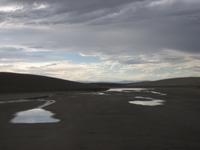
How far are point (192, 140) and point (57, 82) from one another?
191 feet

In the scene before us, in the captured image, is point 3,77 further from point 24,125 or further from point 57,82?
point 24,125

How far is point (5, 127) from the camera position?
15.1m

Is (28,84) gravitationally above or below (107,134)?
above

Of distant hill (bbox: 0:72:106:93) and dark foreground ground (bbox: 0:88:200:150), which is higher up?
distant hill (bbox: 0:72:106:93)

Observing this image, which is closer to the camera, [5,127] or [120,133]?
[120,133]

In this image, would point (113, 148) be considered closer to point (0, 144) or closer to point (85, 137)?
point (85, 137)

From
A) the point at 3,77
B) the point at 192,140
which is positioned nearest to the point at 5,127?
the point at 192,140

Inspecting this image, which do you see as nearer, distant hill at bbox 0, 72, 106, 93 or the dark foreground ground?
the dark foreground ground

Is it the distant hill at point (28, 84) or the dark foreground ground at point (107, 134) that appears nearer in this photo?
the dark foreground ground at point (107, 134)

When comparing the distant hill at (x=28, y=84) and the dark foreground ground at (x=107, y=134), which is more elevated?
the distant hill at (x=28, y=84)

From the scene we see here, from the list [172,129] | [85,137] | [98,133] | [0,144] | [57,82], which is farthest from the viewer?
[57,82]

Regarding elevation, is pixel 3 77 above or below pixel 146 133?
above

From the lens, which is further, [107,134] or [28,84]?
[28,84]

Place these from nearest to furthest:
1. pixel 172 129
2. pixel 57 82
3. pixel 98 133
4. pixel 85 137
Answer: pixel 85 137
pixel 98 133
pixel 172 129
pixel 57 82
